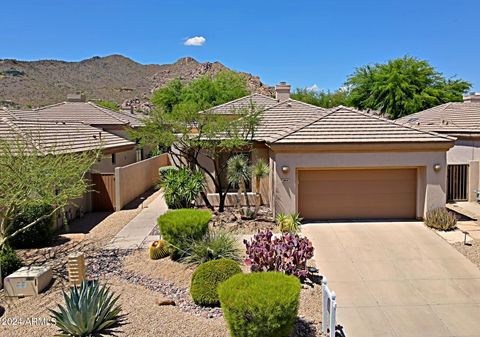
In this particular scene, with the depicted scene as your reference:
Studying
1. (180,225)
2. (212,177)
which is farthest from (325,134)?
(180,225)

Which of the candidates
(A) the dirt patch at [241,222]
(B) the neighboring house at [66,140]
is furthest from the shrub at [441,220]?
(B) the neighboring house at [66,140]

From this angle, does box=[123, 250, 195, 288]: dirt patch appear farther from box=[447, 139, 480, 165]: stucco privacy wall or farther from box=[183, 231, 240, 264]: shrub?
box=[447, 139, 480, 165]: stucco privacy wall

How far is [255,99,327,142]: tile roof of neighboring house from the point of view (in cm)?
1967

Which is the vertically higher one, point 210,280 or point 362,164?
point 362,164

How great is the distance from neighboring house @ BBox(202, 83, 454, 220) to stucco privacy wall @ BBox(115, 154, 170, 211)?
7355mm

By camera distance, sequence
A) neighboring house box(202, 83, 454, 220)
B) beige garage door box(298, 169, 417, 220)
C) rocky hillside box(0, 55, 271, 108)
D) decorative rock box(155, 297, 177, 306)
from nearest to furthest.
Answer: decorative rock box(155, 297, 177, 306) → neighboring house box(202, 83, 454, 220) → beige garage door box(298, 169, 417, 220) → rocky hillside box(0, 55, 271, 108)

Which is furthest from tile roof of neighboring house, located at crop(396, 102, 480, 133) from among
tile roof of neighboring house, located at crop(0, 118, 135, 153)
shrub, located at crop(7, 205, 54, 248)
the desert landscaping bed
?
shrub, located at crop(7, 205, 54, 248)

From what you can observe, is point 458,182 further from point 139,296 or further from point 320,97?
point 320,97

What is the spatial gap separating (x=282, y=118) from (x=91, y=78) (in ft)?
292

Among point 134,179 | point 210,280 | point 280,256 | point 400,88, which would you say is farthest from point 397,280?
point 400,88

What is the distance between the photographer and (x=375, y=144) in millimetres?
15930

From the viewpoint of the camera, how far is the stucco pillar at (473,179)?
785 inches

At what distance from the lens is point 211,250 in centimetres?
1103

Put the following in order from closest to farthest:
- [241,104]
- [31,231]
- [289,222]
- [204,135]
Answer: [31,231], [289,222], [204,135], [241,104]
